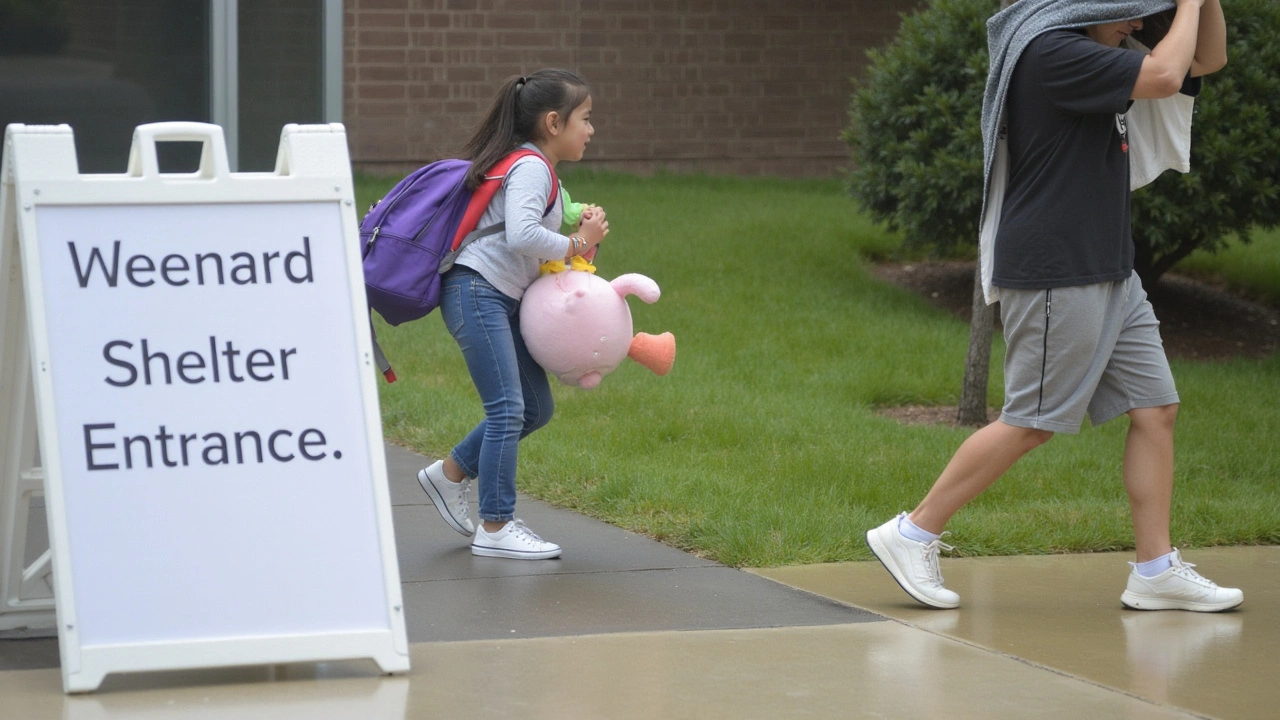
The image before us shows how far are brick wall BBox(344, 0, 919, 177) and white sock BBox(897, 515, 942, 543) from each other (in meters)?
11.5

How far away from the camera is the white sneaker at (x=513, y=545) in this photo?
17.3 ft

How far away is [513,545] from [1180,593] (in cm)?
215

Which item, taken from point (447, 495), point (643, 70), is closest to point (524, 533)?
point (447, 495)

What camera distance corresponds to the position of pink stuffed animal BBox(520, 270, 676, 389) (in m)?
5.07

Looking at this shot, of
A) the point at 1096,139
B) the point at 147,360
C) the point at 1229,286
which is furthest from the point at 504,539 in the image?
the point at 1229,286

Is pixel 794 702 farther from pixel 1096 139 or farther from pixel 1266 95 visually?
pixel 1266 95

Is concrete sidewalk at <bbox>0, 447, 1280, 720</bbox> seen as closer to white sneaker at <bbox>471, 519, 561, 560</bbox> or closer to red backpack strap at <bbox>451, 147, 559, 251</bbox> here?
white sneaker at <bbox>471, 519, 561, 560</bbox>

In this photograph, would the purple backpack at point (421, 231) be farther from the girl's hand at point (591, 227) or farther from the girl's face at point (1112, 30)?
the girl's face at point (1112, 30)

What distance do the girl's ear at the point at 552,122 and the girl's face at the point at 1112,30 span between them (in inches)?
65.8

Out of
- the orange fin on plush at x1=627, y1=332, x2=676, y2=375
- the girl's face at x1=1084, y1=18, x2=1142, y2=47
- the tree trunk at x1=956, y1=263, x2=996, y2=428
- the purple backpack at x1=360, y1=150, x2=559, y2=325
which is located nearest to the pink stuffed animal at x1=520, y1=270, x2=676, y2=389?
the orange fin on plush at x1=627, y1=332, x2=676, y2=375

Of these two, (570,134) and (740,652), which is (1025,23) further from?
(740,652)

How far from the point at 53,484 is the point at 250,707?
27.7 inches

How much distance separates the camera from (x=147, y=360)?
385 centimetres

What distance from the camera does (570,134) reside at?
512cm
